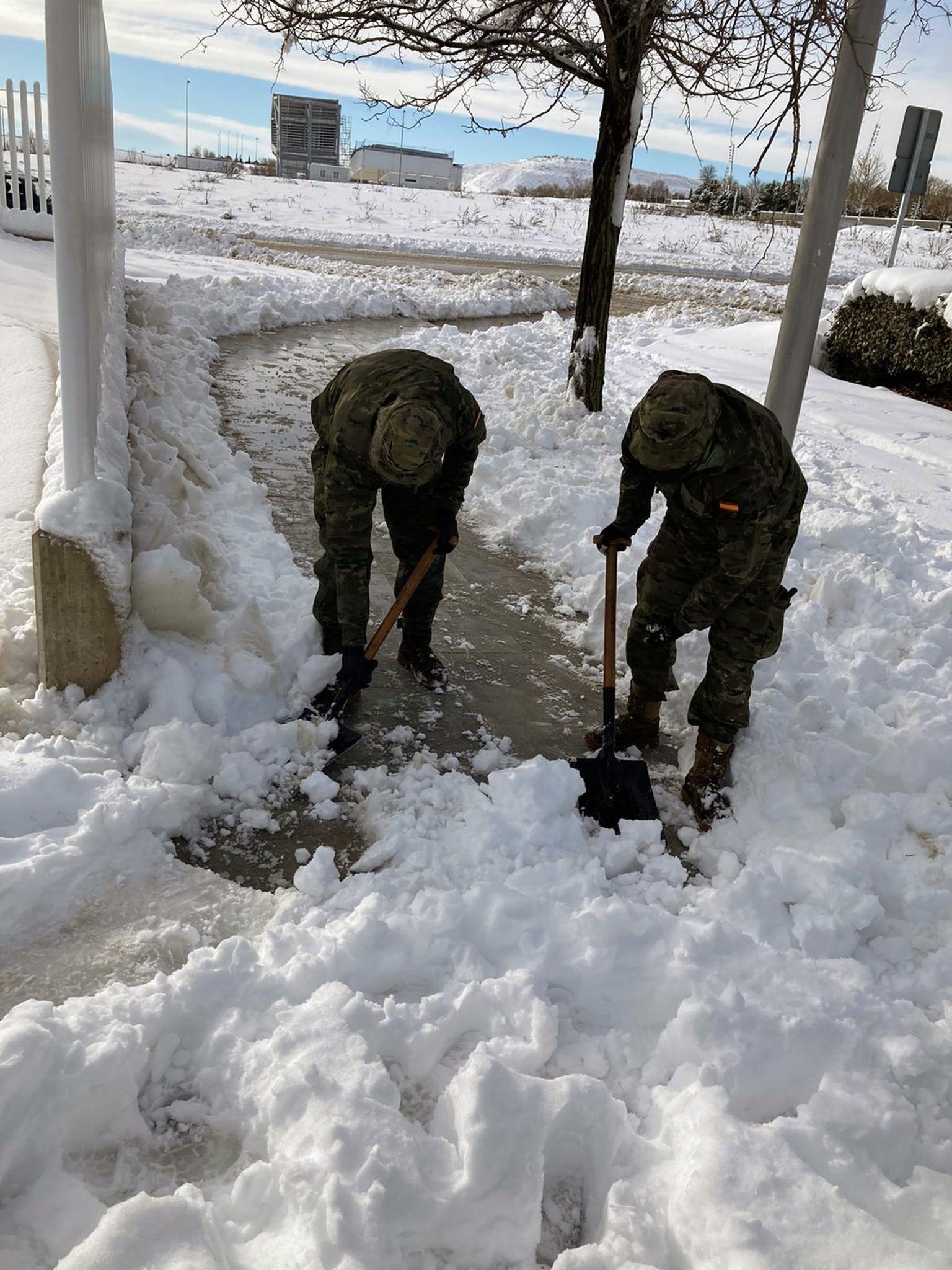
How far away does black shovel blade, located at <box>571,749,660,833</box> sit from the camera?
10.8ft

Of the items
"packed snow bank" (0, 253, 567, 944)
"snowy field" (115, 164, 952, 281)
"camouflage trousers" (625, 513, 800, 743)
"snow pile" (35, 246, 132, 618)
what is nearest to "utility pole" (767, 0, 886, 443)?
"camouflage trousers" (625, 513, 800, 743)

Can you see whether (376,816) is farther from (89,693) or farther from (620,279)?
(620,279)

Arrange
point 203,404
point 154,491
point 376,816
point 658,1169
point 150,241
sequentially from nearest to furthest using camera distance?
point 658,1169
point 376,816
point 154,491
point 203,404
point 150,241

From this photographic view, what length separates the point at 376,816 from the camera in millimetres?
3170

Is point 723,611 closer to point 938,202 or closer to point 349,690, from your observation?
point 349,690

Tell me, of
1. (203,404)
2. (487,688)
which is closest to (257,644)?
(487,688)

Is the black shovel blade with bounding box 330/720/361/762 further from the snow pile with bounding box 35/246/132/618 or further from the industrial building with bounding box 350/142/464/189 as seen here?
the industrial building with bounding box 350/142/464/189

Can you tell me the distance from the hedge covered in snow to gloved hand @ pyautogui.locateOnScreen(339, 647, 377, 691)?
6.32 m

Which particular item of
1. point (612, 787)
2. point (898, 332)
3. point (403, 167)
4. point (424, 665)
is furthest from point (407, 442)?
point (403, 167)

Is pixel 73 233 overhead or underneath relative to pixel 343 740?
overhead

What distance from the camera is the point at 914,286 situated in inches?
304

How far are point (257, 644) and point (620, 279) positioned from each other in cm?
1759

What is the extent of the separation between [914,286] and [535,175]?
237 feet

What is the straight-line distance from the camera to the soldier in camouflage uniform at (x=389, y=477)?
125 inches
